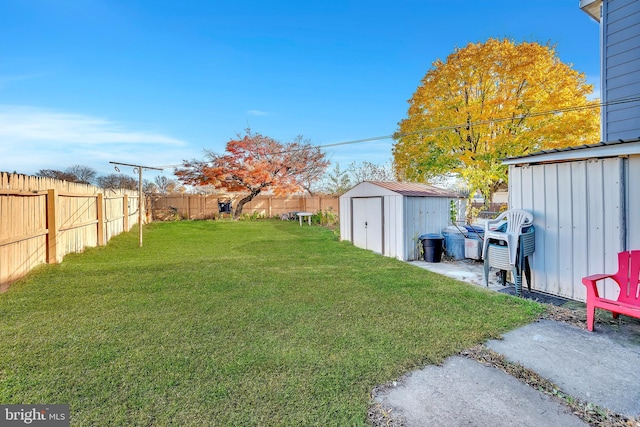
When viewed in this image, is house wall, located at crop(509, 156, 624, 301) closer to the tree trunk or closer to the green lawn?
the green lawn

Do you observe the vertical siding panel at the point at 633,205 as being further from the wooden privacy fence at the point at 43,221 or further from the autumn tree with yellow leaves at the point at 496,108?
the wooden privacy fence at the point at 43,221

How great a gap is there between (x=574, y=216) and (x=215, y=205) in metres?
17.8

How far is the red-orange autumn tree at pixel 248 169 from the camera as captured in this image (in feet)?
56.5

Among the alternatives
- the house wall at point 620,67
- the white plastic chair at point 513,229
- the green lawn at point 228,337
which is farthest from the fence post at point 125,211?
the house wall at point 620,67

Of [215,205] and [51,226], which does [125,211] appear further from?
[215,205]

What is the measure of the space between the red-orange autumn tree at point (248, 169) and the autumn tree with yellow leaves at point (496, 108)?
768 centimetres

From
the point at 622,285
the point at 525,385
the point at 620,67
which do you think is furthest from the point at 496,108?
the point at 525,385

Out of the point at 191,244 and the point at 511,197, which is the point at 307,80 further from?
the point at 511,197

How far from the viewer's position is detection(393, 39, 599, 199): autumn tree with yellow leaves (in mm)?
9562

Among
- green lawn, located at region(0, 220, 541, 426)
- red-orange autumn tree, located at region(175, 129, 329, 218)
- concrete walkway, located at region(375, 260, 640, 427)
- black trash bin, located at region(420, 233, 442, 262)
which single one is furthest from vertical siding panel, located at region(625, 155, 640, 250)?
red-orange autumn tree, located at region(175, 129, 329, 218)

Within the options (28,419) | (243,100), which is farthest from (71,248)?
(243,100)

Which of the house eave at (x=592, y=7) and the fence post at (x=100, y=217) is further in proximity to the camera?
the fence post at (x=100, y=217)

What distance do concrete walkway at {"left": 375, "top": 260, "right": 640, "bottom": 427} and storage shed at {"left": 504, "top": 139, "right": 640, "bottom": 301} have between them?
42.0 inches

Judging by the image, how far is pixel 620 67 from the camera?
4.66 metres
